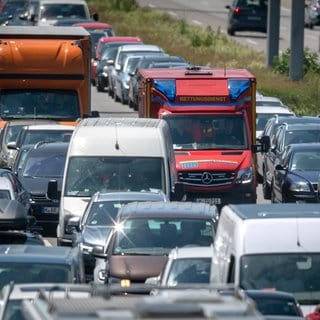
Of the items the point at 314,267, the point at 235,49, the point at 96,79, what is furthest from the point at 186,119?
the point at 235,49

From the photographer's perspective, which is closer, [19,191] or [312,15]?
[19,191]

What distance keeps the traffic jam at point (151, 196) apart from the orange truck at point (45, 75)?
0.09 feet

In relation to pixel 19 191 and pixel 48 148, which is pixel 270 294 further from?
pixel 48 148

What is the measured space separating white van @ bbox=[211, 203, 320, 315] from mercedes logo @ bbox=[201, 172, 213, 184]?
13227mm

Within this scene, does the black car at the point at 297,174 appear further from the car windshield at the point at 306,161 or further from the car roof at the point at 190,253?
the car roof at the point at 190,253

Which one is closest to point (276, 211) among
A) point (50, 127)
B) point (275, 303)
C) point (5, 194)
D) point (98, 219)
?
point (275, 303)

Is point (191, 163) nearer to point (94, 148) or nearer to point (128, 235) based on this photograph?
point (94, 148)

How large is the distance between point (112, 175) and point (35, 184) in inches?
136

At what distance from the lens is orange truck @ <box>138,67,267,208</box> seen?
28.1m

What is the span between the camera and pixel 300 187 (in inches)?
1112

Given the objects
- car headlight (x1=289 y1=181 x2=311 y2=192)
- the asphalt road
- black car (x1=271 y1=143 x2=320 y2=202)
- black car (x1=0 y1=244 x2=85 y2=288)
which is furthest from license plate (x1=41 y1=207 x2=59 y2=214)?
the asphalt road

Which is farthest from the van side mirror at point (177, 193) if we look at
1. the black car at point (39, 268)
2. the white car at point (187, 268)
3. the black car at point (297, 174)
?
the black car at point (39, 268)

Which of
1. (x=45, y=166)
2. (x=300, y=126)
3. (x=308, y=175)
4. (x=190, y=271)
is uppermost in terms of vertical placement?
(x=190, y=271)

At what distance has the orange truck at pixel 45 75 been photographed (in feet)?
106
